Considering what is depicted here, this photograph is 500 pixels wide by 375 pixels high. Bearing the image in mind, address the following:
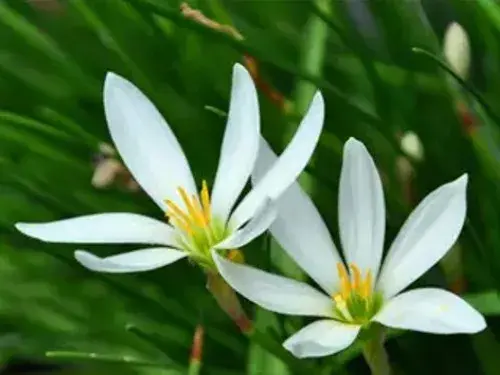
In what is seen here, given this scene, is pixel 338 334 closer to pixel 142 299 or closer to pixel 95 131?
pixel 142 299

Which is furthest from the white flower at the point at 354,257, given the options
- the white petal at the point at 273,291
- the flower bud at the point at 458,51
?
the flower bud at the point at 458,51

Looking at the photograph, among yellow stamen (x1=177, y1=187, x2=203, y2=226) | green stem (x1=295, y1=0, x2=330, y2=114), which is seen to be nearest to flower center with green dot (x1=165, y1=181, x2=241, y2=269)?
yellow stamen (x1=177, y1=187, x2=203, y2=226)

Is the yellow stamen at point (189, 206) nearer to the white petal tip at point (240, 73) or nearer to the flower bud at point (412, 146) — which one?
the white petal tip at point (240, 73)

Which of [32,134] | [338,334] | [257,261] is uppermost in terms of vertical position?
[32,134]

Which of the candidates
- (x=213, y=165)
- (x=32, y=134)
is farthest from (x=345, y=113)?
(x=32, y=134)

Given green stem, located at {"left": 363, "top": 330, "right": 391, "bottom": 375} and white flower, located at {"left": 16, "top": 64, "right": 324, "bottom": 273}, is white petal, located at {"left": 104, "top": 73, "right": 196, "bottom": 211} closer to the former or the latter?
white flower, located at {"left": 16, "top": 64, "right": 324, "bottom": 273}

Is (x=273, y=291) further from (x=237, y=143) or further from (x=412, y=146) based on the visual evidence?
(x=412, y=146)
